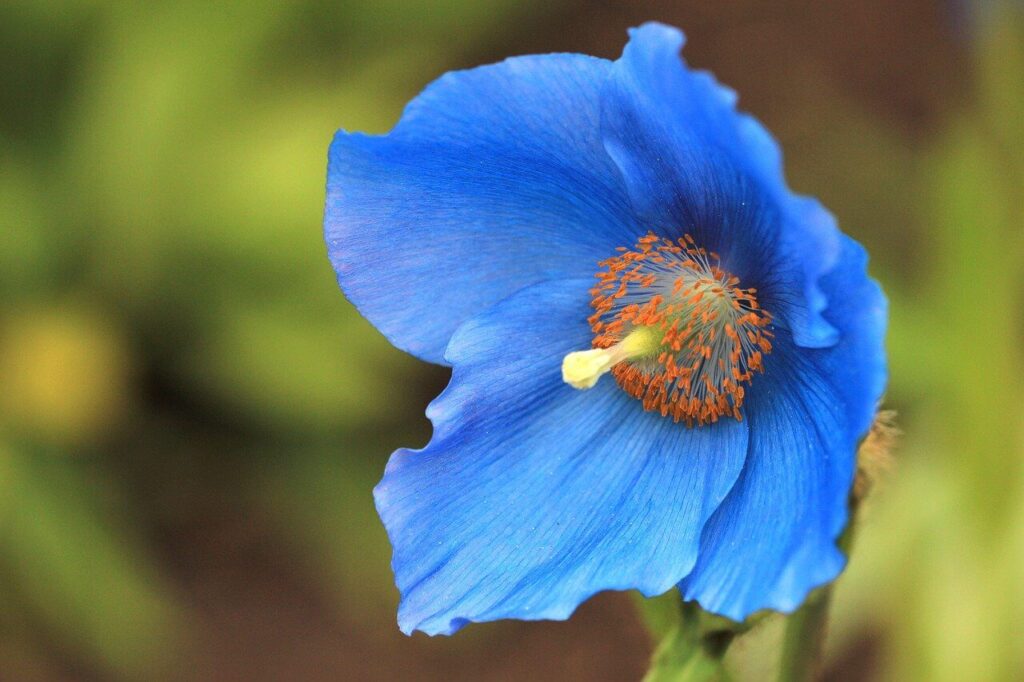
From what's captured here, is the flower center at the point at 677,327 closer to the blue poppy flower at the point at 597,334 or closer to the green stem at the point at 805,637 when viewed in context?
the blue poppy flower at the point at 597,334

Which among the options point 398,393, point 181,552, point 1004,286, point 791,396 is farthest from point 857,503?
point 181,552

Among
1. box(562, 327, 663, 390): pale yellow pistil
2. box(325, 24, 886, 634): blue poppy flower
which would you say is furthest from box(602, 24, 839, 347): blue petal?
box(562, 327, 663, 390): pale yellow pistil

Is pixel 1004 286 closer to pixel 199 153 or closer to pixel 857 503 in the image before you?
pixel 857 503

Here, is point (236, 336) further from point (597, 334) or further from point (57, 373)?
point (597, 334)

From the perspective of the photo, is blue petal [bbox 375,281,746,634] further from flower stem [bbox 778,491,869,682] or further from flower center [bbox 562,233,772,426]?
flower stem [bbox 778,491,869,682]

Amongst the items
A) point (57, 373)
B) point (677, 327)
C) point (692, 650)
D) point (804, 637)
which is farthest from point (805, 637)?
point (57, 373)

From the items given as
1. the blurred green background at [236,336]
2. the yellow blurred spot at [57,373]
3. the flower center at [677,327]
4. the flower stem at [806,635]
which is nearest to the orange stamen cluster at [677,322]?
the flower center at [677,327]

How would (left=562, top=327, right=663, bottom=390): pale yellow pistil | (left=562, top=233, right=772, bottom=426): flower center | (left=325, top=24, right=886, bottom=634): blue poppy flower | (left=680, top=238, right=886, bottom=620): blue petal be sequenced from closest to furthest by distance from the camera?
(left=680, top=238, right=886, bottom=620): blue petal < (left=325, top=24, right=886, bottom=634): blue poppy flower < (left=562, top=327, right=663, bottom=390): pale yellow pistil < (left=562, top=233, right=772, bottom=426): flower center
